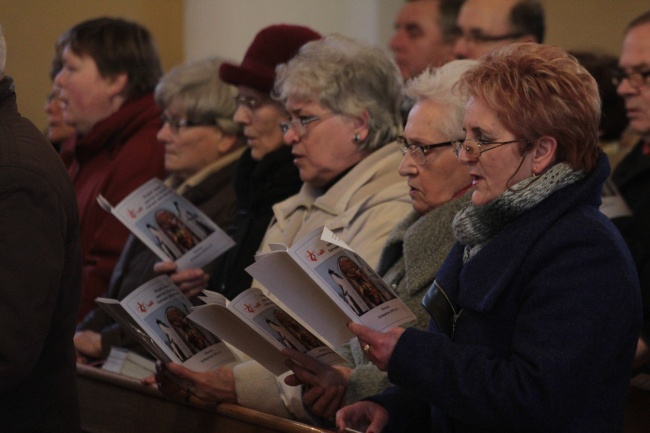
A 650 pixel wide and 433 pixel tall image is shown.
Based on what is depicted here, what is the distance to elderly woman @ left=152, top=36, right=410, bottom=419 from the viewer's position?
3633 millimetres

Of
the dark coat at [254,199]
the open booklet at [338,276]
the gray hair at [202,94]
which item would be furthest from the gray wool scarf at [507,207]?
the gray hair at [202,94]

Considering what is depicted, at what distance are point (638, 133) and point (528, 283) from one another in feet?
7.31

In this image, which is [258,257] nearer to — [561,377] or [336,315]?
[336,315]

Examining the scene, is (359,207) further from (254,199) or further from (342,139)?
(254,199)

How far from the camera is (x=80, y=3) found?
800 centimetres

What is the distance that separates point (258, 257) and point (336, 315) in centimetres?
26

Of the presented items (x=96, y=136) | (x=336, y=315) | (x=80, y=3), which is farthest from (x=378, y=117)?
(x=80, y=3)

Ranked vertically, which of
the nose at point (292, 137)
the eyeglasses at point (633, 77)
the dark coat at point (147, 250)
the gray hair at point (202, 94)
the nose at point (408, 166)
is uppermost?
the nose at point (408, 166)

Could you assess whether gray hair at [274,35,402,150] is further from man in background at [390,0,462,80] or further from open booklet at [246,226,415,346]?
man in background at [390,0,462,80]

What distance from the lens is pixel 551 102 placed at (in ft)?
7.96

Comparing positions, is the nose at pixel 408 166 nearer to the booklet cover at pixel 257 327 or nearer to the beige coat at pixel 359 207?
the beige coat at pixel 359 207

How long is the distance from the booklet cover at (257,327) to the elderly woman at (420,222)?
0.05m

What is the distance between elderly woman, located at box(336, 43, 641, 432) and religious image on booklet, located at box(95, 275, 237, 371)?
75cm

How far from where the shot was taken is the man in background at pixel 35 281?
2.33m
